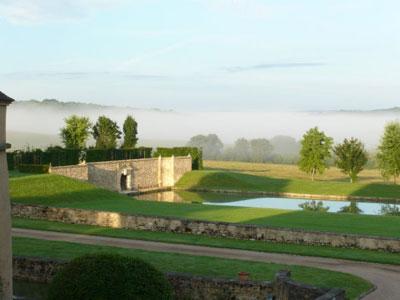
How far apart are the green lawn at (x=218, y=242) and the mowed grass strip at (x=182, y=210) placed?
4593mm

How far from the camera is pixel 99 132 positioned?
8731 centimetres

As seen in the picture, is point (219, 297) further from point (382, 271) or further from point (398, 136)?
point (398, 136)

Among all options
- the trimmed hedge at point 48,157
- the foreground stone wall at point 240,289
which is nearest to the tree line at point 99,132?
the trimmed hedge at point 48,157

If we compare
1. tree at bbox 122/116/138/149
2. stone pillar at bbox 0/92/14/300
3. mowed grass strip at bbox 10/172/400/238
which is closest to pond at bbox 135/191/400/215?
mowed grass strip at bbox 10/172/400/238

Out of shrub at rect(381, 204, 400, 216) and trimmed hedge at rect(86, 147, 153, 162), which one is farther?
trimmed hedge at rect(86, 147, 153, 162)

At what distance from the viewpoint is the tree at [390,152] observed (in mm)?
74562

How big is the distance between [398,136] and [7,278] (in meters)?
68.4

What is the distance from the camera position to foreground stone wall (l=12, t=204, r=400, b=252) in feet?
90.7

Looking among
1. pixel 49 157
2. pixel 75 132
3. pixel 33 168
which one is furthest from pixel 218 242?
pixel 75 132

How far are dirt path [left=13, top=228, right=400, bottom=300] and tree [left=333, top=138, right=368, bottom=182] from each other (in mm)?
52814

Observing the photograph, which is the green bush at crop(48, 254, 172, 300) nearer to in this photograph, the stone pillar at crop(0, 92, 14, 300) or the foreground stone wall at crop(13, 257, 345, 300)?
the stone pillar at crop(0, 92, 14, 300)

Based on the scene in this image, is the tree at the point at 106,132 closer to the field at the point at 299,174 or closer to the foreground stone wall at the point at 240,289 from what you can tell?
the field at the point at 299,174

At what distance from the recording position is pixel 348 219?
36719mm

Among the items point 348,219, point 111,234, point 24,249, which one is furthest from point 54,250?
point 348,219
